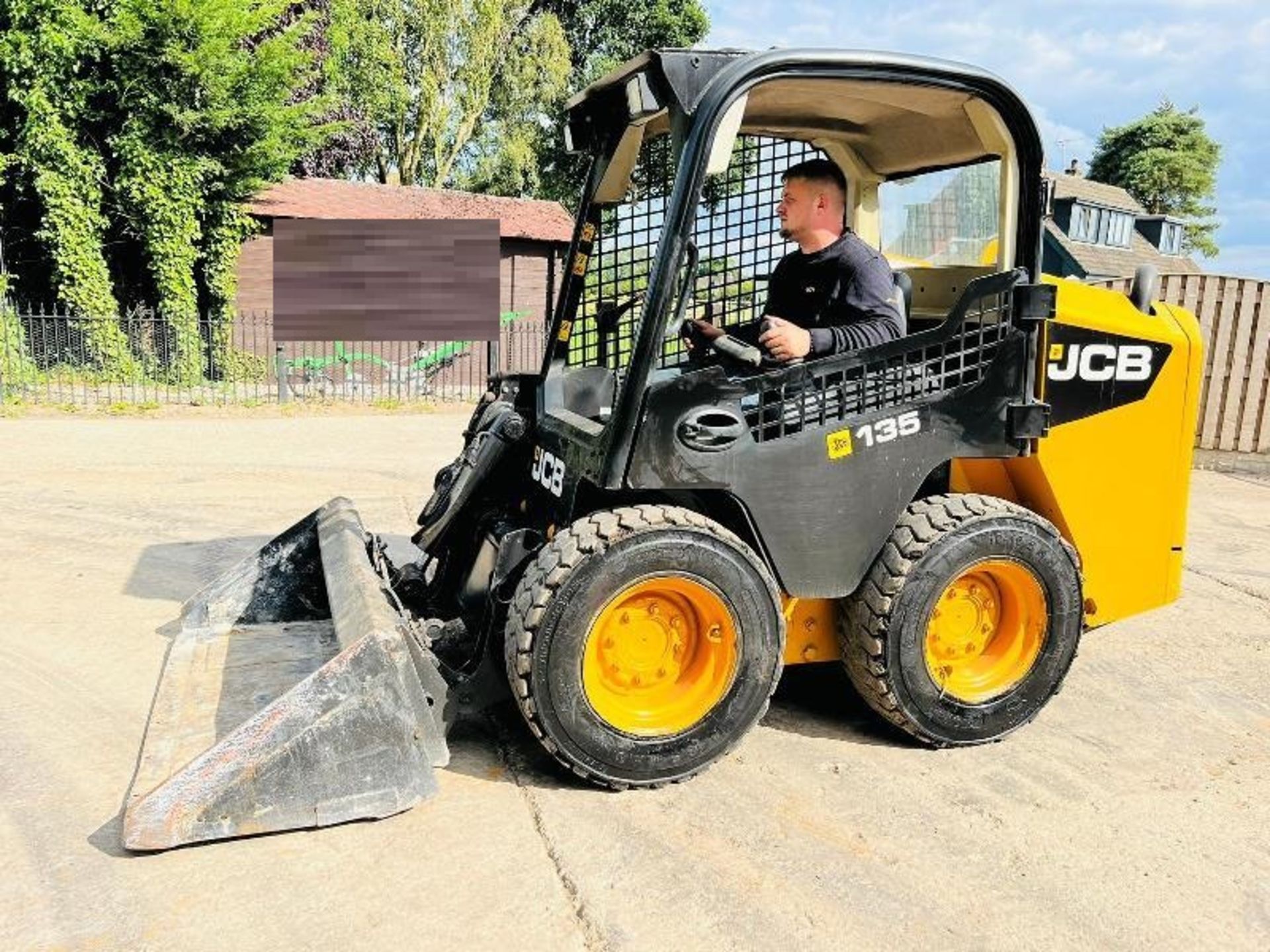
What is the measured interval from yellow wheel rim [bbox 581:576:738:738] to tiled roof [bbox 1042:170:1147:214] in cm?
3511

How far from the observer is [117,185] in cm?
1698

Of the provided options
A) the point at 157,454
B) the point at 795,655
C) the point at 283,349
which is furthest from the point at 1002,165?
the point at 283,349

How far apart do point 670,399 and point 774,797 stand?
4.33ft

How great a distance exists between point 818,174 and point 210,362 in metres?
16.0

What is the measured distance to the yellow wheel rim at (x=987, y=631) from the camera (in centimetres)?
377

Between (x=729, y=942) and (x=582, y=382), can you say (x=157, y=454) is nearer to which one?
(x=582, y=382)

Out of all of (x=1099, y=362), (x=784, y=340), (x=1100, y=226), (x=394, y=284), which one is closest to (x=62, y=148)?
(x=394, y=284)

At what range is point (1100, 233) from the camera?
3778 centimetres

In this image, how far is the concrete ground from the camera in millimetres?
2670

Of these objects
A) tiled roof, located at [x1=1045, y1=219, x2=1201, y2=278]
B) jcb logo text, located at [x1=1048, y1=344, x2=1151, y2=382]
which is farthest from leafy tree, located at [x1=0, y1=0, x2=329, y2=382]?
tiled roof, located at [x1=1045, y1=219, x2=1201, y2=278]

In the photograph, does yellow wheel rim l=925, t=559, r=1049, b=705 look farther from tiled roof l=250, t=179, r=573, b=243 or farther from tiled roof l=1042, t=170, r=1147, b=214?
tiled roof l=1042, t=170, r=1147, b=214

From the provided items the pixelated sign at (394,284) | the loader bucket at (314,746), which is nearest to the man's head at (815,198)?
the loader bucket at (314,746)

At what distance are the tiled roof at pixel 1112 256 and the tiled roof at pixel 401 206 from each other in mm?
16927

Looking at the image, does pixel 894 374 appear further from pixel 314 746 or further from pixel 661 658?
pixel 314 746
